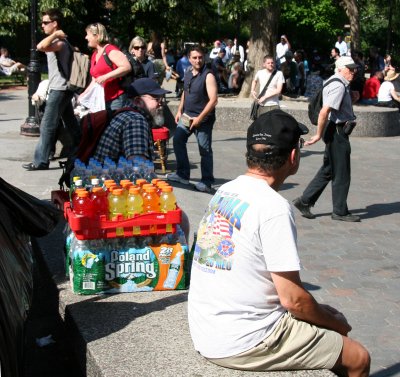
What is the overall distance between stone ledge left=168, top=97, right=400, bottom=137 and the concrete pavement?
2.19 metres

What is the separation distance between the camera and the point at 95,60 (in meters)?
8.90

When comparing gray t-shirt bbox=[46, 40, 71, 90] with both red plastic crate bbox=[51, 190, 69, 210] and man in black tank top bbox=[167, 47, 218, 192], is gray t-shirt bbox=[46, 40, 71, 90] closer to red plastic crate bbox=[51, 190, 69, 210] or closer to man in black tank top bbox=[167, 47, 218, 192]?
man in black tank top bbox=[167, 47, 218, 192]

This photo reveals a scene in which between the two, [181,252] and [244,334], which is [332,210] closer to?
[181,252]

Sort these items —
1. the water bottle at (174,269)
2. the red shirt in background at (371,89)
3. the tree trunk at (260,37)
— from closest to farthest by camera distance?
1. the water bottle at (174,269)
2. the tree trunk at (260,37)
3. the red shirt in background at (371,89)

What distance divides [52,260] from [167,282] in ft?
3.52

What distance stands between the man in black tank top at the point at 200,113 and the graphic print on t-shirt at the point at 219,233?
19.6ft

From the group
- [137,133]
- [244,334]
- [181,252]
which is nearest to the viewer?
[244,334]

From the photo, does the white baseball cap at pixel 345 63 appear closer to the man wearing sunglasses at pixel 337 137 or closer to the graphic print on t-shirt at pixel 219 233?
the man wearing sunglasses at pixel 337 137

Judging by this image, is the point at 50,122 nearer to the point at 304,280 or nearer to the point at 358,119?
the point at 304,280

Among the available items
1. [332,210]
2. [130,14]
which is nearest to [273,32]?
[130,14]

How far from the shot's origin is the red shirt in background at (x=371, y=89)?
2081 centimetres

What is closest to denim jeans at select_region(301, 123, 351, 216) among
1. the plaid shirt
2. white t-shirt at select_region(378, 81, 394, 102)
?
the plaid shirt

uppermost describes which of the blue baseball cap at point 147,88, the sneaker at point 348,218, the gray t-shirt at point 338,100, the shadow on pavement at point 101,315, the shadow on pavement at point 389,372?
the blue baseball cap at point 147,88

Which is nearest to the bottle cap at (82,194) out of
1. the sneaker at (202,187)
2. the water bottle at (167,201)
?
the water bottle at (167,201)
